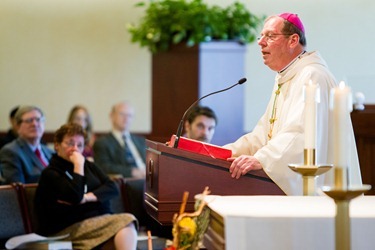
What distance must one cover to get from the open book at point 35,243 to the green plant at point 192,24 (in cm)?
350

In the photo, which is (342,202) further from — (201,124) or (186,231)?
(201,124)

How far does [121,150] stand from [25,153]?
6.09 ft

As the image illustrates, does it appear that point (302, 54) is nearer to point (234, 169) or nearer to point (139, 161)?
point (234, 169)

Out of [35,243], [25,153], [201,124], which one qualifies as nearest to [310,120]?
[35,243]

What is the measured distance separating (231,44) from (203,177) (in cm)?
534

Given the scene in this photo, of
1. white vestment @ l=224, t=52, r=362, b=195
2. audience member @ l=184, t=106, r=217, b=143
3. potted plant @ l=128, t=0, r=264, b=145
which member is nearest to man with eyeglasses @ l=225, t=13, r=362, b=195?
white vestment @ l=224, t=52, r=362, b=195

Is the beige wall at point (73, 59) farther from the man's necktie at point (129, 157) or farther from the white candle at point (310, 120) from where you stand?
the white candle at point (310, 120)

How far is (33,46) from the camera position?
12.3m

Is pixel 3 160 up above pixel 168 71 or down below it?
below

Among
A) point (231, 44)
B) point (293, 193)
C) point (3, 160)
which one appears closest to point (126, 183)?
point (3, 160)

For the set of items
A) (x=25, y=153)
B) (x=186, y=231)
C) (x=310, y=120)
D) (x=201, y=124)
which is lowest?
(x=25, y=153)

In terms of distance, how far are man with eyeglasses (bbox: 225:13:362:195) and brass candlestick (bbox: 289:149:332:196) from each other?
583 mm

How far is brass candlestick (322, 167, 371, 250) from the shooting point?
9.83 ft

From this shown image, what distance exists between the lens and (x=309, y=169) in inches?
143
